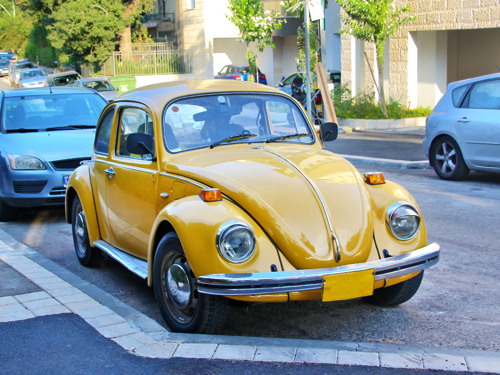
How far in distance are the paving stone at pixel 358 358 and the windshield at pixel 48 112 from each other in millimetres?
7192

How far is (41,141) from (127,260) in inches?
172

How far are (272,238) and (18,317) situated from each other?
202 centimetres

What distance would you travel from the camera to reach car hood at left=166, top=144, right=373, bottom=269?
4547 millimetres

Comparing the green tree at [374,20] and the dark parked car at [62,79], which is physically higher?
the green tree at [374,20]

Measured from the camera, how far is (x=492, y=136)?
10.4m

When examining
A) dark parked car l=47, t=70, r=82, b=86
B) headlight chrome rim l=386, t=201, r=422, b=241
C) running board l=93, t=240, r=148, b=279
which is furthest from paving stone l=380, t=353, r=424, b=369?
dark parked car l=47, t=70, r=82, b=86

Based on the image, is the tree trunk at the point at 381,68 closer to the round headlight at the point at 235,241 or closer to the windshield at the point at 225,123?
the windshield at the point at 225,123

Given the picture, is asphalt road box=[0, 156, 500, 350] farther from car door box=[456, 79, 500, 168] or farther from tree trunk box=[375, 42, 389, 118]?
tree trunk box=[375, 42, 389, 118]

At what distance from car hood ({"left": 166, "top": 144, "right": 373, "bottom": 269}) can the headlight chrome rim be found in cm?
17

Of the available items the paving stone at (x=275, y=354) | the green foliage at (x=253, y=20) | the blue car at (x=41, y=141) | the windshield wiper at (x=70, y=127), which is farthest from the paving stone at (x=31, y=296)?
the green foliage at (x=253, y=20)

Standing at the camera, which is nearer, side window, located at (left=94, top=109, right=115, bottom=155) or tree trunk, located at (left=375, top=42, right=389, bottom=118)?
side window, located at (left=94, top=109, right=115, bottom=155)

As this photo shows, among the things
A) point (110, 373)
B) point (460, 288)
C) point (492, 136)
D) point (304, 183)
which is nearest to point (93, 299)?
point (110, 373)

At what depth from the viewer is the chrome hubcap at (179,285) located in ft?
15.6

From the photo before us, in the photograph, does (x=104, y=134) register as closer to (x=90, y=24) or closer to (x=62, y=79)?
(x=62, y=79)
